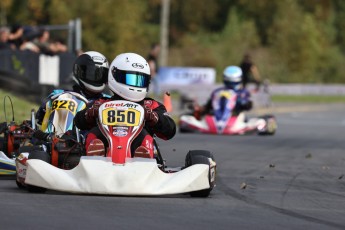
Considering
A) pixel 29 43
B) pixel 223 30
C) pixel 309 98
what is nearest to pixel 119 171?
pixel 29 43

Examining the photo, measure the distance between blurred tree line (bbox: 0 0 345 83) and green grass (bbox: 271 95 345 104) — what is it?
7.48 m

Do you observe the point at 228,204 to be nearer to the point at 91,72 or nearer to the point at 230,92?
the point at 91,72

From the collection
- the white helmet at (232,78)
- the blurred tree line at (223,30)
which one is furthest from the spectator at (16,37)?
the blurred tree line at (223,30)

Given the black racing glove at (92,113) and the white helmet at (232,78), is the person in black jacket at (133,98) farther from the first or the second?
the white helmet at (232,78)

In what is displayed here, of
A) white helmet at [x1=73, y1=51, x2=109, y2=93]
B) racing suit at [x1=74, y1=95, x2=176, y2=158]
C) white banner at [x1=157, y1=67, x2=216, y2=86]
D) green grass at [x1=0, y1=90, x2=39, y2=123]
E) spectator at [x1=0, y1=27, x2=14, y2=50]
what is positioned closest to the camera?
racing suit at [x1=74, y1=95, x2=176, y2=158]

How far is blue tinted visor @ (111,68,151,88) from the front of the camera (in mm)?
10258

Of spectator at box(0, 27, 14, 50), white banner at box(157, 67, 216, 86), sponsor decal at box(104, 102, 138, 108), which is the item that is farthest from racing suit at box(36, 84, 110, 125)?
white banner at box(157, 67, 216, 86)

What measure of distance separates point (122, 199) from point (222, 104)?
483 inches

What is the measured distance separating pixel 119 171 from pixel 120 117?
2.44ft

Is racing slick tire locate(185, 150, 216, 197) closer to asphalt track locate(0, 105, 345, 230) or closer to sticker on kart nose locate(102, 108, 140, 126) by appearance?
asphalt track locate(0, 105, 345, 230)

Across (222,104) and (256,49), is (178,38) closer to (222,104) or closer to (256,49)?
(256,49)

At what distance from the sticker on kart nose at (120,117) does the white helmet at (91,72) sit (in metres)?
2.24

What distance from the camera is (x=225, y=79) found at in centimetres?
2195

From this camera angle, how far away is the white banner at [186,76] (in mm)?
42531
